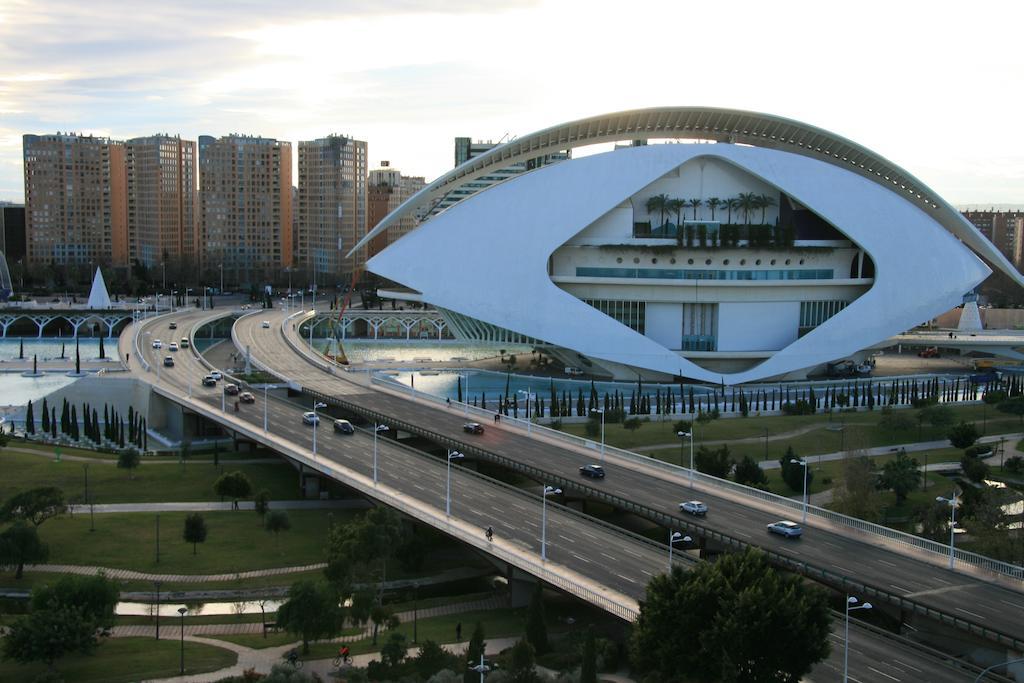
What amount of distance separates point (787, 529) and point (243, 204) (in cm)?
10662

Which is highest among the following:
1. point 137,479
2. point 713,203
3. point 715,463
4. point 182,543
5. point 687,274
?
point 713,203

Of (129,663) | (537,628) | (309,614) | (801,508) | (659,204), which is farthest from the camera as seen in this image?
(659,204)

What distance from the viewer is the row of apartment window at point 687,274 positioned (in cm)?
5884

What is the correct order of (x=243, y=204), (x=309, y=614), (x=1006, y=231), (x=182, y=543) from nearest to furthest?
(x=309, y=614), (x=182, y=543), (x=243, y=204), (x=1006, y=231)

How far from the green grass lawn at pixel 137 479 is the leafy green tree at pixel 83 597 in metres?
12.1

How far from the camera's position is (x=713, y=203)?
61125mm

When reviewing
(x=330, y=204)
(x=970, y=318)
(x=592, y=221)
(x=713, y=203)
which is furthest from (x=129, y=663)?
(x=330, y=204)

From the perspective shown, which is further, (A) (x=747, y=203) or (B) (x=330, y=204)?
(B) (x=330, y=204)

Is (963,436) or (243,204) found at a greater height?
(243,204)

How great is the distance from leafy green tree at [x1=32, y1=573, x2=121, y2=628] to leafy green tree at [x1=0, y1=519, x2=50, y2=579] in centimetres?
406

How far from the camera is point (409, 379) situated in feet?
200

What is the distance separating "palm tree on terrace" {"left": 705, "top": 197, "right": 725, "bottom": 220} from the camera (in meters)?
61.1

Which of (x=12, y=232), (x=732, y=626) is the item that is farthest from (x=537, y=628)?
(x=12, y=232)

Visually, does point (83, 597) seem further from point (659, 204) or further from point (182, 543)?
point (659, 204)
